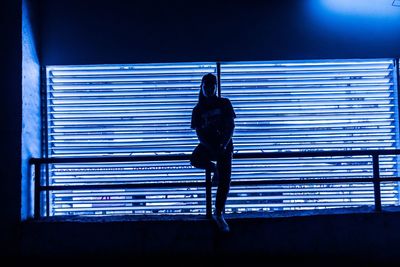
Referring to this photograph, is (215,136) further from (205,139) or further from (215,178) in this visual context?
(215,178)

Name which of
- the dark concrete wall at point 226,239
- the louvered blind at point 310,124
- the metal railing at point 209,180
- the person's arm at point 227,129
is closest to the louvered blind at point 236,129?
the louvered blind at point 310,124

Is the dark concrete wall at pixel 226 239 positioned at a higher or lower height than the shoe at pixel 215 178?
lower

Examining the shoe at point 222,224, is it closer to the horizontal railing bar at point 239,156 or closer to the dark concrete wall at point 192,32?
the horizontal railing bar at point 239,156

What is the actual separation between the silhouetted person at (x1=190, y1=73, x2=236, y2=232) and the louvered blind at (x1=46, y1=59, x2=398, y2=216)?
1378mm

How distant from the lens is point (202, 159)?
547cm

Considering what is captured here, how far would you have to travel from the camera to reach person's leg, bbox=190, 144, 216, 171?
5.45 m

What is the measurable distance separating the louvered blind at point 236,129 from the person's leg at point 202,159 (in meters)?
1.37

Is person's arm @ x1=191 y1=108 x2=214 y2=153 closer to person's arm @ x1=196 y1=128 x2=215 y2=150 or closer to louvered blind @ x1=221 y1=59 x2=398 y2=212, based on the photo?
person's arm @ x1=196 y1=128 x2=215 y2=150

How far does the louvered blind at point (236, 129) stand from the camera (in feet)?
22.4

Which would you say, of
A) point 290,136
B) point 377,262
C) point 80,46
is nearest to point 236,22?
point 290,136

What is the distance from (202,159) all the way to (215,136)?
0.37 meters
